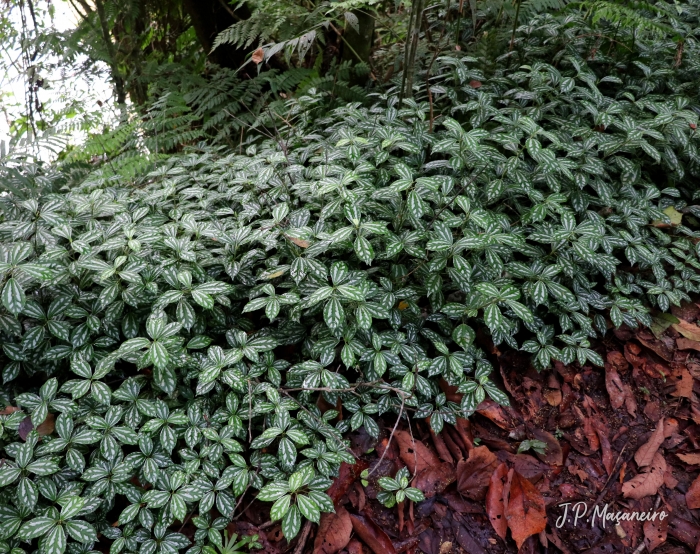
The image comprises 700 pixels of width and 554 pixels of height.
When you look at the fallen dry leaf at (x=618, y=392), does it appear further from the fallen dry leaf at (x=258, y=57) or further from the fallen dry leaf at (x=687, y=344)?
the fallen dry leaf at (x=258, y=57)

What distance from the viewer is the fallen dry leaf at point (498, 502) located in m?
1.94

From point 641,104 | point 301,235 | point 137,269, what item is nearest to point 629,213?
point 641,104

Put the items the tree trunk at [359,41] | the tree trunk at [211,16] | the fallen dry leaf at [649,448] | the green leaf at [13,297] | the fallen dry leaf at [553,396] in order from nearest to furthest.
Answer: the green leaf at [13,297]
the fallen dry leaf at [649,448]
the fallen dry leaf at [553,396]
the tree trunk at [359,41]
the tree trunk at [211,16]

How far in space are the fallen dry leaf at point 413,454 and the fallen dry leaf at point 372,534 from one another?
0.28 meters

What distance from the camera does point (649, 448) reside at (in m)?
2.23

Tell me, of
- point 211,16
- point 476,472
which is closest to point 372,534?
point 476,472

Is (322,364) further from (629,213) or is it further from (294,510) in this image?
(629,213)

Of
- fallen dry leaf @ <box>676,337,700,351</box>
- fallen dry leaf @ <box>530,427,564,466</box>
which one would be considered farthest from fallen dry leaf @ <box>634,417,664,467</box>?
fallen dry leaf @ <box>676,337,700,351</box>

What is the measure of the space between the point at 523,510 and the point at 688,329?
56.7 inches

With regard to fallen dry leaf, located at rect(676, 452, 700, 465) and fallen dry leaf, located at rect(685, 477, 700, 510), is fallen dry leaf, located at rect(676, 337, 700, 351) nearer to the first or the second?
fallen dry leaf, located at rect(676, 452, 700, 465)

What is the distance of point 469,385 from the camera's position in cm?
209

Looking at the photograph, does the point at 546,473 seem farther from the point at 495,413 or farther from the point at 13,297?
the point at 13,297

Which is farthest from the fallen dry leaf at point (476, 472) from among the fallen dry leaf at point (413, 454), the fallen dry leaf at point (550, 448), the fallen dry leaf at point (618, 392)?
the fallen dry leaf at point (618, 392)

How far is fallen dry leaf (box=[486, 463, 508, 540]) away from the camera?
1942 millimetres
